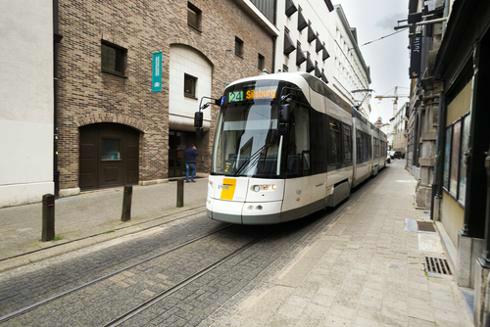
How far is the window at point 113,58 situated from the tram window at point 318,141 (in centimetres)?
810

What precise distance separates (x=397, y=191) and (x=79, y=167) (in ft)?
42.5

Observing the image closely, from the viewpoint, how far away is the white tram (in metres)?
5.42

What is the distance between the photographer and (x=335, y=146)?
798 centimetres

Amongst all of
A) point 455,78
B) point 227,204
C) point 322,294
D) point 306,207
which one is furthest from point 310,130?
point 322,294

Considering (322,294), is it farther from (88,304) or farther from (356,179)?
(356,179)

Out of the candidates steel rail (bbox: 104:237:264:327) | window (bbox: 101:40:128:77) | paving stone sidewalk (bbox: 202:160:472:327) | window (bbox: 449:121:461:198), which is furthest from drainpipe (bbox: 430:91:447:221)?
window (bbox: 101:40:128:77)

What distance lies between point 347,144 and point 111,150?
8.83 m

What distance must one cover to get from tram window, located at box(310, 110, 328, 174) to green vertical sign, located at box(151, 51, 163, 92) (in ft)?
25.2

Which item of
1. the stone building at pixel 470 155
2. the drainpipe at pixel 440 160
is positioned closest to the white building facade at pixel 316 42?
the drainpipe at pixel 440 160

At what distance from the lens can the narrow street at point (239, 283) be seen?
3.09 meters

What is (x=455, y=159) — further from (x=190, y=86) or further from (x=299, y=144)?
(x=190, y=86)

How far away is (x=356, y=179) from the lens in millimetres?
11414

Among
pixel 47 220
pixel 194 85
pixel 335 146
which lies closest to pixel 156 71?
pixel 194 85

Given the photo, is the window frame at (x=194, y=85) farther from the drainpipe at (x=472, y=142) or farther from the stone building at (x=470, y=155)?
the drainpipe at (x=472, y=142)
